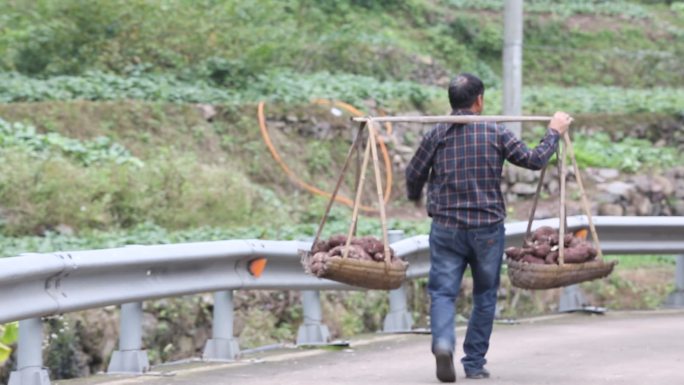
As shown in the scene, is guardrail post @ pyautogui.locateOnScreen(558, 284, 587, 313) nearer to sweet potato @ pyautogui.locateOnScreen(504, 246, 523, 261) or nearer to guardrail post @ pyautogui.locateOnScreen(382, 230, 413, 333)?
guardrail post @ pyautogui.locateOnScreen(382, 230, 413, 333)

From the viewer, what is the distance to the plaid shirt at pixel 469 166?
9.26 meters

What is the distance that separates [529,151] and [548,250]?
34.3 inches

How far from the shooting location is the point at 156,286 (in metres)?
9.75

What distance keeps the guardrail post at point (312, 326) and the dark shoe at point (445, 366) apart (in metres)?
2.36

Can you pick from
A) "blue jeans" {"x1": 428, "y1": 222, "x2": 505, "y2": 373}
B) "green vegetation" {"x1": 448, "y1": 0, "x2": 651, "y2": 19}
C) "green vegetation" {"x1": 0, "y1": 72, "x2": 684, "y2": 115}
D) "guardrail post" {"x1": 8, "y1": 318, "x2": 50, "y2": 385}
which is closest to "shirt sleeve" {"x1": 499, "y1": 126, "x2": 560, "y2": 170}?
"blue jeans" {"x1": 428, "y1": 222, "x2": 505, "y2": 373}

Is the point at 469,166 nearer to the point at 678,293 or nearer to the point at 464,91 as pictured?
the point at 464,91

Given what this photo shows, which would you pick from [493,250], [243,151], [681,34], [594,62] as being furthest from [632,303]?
[681,34]

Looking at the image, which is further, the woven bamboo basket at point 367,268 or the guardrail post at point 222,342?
the guardrail post at point 222,342

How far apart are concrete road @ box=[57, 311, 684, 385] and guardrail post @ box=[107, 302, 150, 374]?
0.11 m

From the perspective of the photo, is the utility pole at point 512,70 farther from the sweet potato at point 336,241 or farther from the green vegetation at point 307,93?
the sweet potato at point 336,241

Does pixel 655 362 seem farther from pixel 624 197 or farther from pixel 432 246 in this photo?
pixel 624 197

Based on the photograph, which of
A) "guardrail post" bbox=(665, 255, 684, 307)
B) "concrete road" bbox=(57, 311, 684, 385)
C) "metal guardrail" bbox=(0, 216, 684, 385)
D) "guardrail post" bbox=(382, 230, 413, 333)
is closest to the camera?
"metal guardrail" bbox=(0, 216, 684, 385)

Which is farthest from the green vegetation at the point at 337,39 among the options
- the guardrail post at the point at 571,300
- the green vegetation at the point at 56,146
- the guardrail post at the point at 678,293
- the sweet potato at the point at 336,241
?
the sweet potato at the point at 336,241

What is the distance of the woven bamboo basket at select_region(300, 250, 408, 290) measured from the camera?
9.30m
